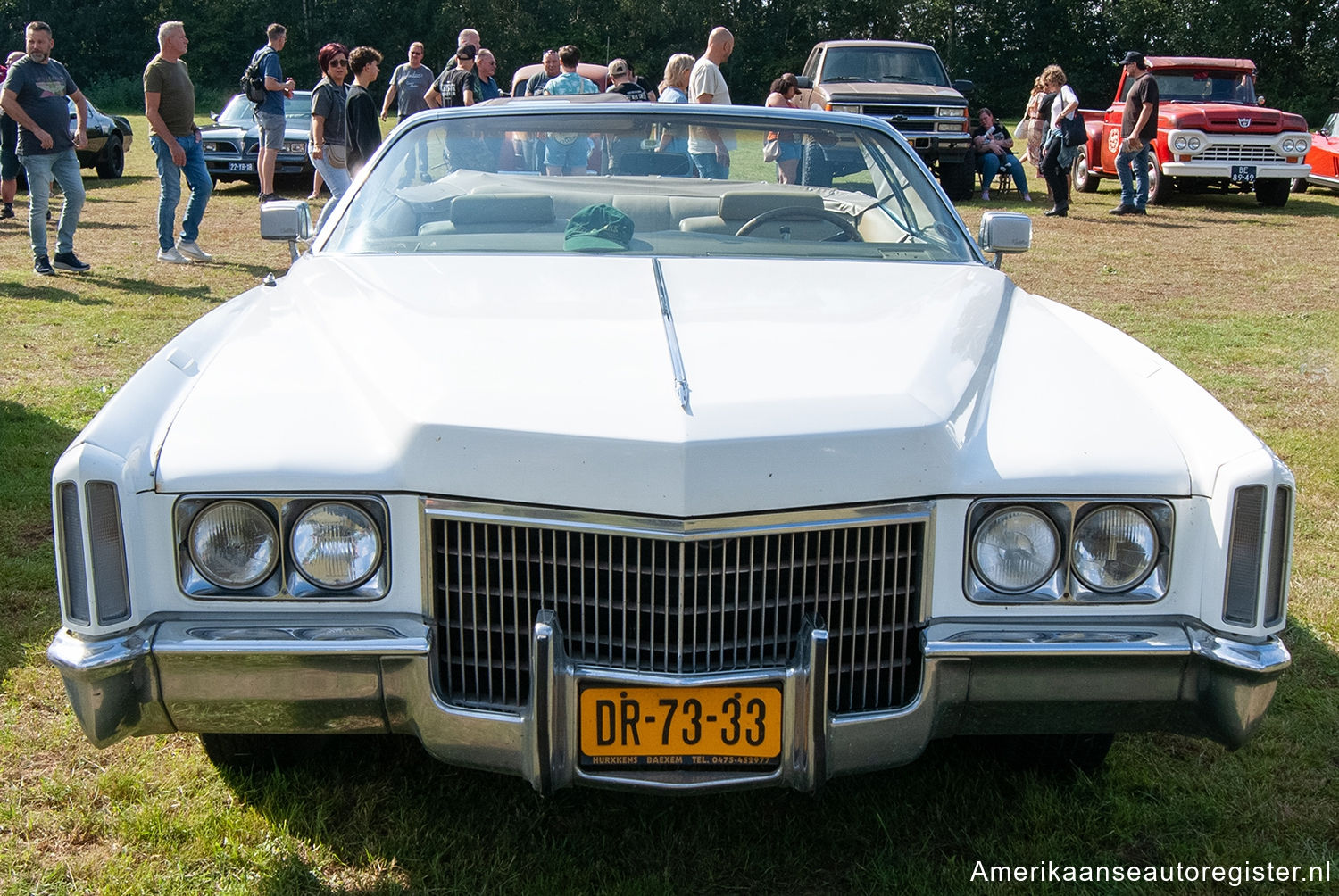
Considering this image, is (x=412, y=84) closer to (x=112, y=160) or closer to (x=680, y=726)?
(x=112, y=160)

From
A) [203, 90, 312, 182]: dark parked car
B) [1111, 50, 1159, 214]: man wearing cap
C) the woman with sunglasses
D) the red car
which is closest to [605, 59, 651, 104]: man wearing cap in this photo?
the woman with sunglasses

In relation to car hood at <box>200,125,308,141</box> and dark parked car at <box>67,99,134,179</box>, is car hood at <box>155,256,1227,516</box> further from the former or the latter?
dark parked car at <box>67,99,134,179</box>

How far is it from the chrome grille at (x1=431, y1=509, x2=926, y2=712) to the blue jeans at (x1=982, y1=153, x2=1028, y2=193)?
14.6m

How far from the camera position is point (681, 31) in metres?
41.9

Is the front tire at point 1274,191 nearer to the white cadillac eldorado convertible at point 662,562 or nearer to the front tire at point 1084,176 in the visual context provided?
the front tire at point 1084,176

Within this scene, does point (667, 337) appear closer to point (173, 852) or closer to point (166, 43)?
point (173, 852)

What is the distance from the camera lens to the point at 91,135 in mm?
15750

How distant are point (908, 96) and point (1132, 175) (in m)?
3.06

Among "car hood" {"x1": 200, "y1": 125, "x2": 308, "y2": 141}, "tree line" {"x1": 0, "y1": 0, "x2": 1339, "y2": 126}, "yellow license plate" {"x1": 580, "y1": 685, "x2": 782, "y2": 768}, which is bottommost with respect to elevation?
"yellow license plate" {"x1": 580, "y1": 685, "x2": 782, "y2": 768}

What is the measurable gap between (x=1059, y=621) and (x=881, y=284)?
44.1 inches

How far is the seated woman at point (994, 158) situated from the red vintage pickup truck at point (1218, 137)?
124cm

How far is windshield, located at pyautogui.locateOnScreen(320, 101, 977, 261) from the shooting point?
3.42m

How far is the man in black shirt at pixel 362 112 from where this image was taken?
374 inches

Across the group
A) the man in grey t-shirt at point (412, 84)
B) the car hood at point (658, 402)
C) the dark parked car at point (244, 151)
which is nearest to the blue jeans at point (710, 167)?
the car hood at point (658, 402)
